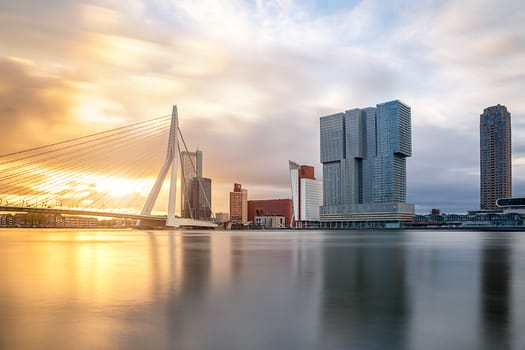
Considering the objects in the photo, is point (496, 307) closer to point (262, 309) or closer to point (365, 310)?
point (365, 310)

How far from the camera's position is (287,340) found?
10.5m

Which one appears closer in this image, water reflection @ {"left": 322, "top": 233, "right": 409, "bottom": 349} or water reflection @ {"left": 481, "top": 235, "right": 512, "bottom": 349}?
water reflection @ {"left": 322, "top": 233, "right": 409, "bottom": 349}

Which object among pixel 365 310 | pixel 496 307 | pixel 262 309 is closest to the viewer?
pixel 365 310

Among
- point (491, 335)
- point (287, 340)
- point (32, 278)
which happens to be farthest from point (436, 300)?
point (32, 278)

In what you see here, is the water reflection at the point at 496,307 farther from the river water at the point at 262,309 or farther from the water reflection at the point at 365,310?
the water reflection at the point at 365,310

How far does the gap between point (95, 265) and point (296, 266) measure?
12.8 m

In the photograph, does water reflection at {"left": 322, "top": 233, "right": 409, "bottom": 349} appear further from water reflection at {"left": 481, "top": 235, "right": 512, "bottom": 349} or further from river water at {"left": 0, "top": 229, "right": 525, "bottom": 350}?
water reflection at {"left": 481, "top": 235, "right": 512, "bottom": 349}

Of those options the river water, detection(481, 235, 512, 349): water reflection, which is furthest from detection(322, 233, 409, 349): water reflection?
detection(481, 235, 512, 349): water reflection

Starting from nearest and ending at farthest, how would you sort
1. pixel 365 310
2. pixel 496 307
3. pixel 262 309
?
pixel 365 310 < pixel 262 309 < pixel 496 307

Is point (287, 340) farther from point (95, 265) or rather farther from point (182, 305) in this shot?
point (95, 265)

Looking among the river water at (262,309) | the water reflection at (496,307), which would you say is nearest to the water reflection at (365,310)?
the river water at (262,309)

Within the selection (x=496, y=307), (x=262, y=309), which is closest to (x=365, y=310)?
(x=262, y=309)

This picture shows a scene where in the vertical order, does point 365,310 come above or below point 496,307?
above

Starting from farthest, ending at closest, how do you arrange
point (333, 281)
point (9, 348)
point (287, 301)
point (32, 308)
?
point (333, 281) < point (287, 301) < point (32, 308) < point (9, 348)
